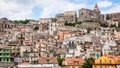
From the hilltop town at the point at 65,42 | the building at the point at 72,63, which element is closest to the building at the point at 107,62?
the hilltop town at the point at 65,42

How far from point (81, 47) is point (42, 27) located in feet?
169

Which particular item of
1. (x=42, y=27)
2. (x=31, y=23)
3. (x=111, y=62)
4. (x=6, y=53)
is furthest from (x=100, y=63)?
(x=31, y=23)

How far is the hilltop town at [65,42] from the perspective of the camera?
245 ft

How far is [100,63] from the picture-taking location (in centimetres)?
7144

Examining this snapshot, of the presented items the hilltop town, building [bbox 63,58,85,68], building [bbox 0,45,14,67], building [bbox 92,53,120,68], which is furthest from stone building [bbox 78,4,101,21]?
building [bbox 0,45,14,67]

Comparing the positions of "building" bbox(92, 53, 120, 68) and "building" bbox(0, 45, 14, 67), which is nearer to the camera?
"building" bbox(0, 45, 14, 67)

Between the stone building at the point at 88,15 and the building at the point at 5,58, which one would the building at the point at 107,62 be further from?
the stone building at the point at 88,15

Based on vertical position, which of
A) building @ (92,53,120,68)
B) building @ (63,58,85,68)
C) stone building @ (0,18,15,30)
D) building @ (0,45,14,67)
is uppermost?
stone building @ (0,18,15,30)

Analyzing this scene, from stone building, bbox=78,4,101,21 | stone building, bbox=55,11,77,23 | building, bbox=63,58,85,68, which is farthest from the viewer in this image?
stone building, bbox=55,11,77,23

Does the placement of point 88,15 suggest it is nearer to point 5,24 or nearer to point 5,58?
point 5,24

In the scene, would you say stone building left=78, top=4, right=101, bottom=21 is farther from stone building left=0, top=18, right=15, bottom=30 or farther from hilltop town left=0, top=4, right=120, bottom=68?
stone building left=0, top=18, right=15, bottom=30

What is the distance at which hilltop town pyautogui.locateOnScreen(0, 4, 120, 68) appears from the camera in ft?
245

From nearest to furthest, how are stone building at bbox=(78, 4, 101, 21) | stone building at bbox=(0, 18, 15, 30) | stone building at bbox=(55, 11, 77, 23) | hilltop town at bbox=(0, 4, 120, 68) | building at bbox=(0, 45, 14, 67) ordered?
building at bbox=(0, 45, 14, 67) < hilltop town at bbox=(0, 4, 120, 68) < stone building at bbox=(0, 18, 15, 30) < stone building at bbox=(78, 4, 101, 21) < stone building at bbox=(55, 11, 77, 23)

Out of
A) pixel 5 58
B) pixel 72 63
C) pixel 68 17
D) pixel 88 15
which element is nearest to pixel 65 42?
pixel 72 63
